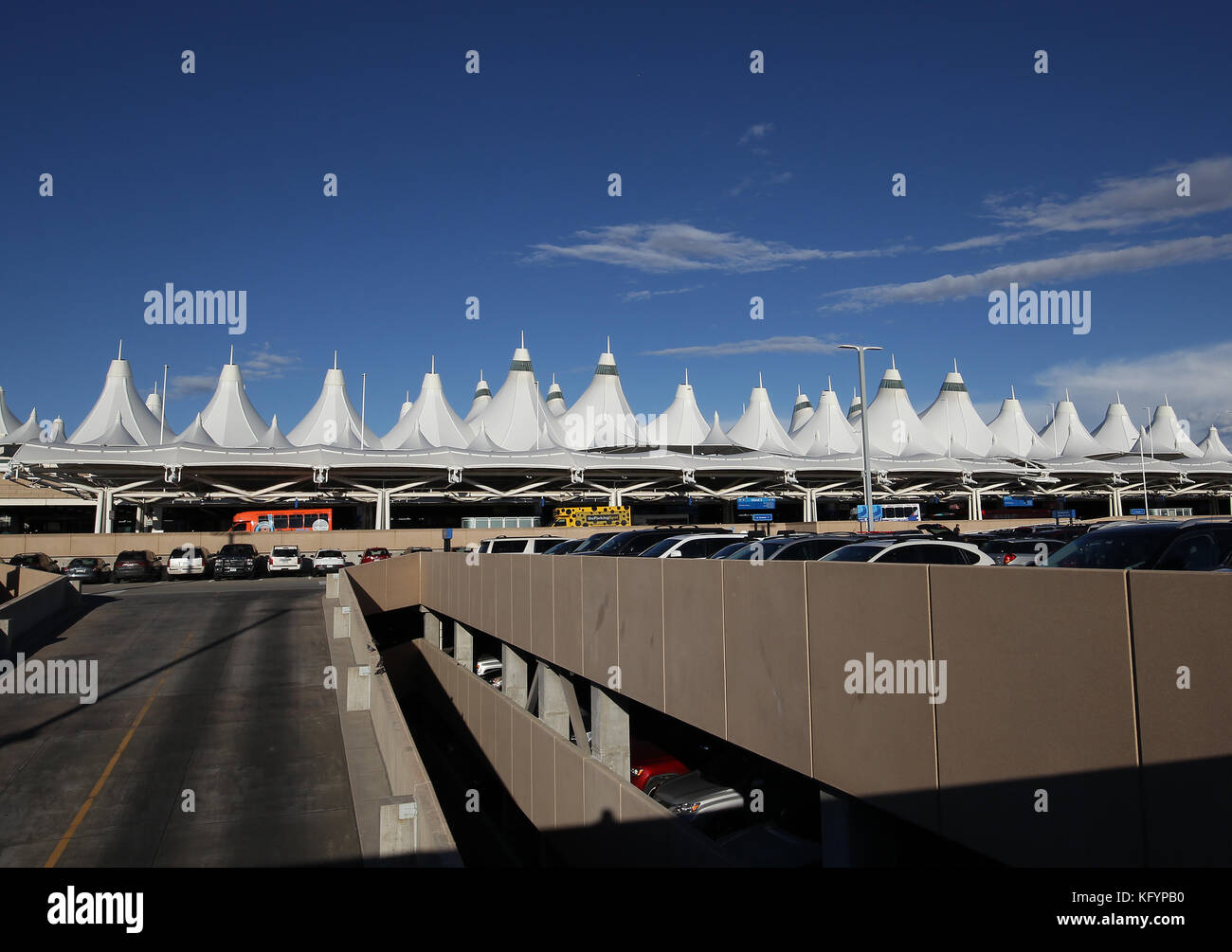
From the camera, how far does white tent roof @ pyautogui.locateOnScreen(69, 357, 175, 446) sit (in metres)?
72.1

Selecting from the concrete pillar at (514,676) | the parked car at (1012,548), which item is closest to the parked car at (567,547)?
the concrete pillar at (514,676)

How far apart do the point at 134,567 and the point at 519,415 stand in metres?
43.8

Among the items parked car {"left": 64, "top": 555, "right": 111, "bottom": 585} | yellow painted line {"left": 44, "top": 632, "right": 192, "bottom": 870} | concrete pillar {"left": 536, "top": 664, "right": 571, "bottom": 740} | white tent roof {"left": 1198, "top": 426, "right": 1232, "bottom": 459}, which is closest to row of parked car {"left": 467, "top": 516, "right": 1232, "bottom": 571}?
concrete pillar {"left": 536, "top": 664, "right": 571, "bottom": 740}

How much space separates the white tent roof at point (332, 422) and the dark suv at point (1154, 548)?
7527 centimetres

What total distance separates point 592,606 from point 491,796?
830 centimetres

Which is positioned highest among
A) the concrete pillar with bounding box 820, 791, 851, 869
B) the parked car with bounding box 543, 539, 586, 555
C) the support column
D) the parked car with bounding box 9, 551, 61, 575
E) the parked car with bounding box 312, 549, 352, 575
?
the parked car with bounding box 543, 539, 586, 555

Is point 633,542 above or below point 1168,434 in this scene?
below

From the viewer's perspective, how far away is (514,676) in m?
20.2

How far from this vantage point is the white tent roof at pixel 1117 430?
10756 centimetres

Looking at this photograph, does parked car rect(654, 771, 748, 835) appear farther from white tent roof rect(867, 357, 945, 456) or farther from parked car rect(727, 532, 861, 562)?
white tent roof rect(867, 357, 945, 456)

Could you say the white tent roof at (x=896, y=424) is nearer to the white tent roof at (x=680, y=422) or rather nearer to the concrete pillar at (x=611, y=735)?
the white tent roof at (x=680, y=422)

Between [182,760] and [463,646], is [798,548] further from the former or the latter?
[463,646]

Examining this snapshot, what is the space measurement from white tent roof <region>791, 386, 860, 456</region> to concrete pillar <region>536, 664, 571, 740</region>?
82.6 meters

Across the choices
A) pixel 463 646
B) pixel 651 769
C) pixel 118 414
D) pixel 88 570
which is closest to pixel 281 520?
pixel 88 570
